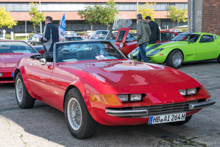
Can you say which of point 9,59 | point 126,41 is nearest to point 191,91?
point 9,59

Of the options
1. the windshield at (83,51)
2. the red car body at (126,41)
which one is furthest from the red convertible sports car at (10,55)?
the red car body at (126,41)

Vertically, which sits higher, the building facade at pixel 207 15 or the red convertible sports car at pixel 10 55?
the building facade at pixel 207 15

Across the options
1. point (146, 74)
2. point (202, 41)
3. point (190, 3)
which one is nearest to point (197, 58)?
point (202, 41)

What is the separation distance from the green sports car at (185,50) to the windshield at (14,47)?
13.9 feet

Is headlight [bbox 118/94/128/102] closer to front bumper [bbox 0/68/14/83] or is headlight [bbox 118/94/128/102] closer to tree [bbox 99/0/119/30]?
front bumper [bbox 0/68/14/83]

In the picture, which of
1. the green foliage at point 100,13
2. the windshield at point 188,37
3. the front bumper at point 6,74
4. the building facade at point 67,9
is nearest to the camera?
the front bumper at point 6,74

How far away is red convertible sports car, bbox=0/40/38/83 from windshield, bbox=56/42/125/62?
361 cm

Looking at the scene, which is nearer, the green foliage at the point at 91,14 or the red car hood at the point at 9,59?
the red car hood at the point at 9,59

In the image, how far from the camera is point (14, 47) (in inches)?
402

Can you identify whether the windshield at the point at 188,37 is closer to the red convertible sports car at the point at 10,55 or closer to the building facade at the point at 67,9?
the red convertible sports car at the point at 10,55

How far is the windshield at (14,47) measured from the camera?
998cm

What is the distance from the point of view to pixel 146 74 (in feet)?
15.6

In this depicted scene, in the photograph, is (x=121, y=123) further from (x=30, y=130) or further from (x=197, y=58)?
(x=197, y=58)

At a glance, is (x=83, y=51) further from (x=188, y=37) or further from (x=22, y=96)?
(x=188, y=37)
